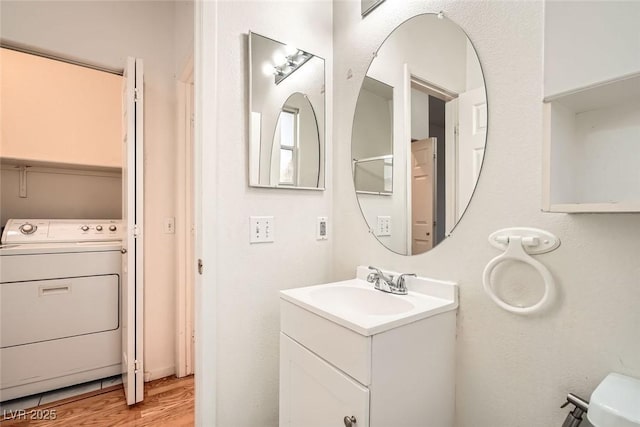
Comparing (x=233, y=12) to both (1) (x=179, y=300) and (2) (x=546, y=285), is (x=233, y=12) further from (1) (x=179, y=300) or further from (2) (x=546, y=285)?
(1) (x=179, y=300)

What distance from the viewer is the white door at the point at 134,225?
1713 millimetres

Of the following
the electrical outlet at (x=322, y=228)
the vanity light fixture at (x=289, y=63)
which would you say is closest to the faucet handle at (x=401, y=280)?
the electrical outlet at (x=322, y=228)

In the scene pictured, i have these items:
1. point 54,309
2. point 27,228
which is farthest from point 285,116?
point 27,228

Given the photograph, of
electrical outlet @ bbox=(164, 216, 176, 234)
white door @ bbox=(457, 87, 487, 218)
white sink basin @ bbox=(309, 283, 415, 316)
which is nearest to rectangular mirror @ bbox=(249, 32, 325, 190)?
white sink basin @ bbox=(309, 283, 415, 316)

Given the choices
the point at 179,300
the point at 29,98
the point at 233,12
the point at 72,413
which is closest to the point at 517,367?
the point at 233,12

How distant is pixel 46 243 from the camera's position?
209 centimetres

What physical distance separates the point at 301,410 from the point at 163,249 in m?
1.55

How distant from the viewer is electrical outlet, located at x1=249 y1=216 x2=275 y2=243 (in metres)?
1.35

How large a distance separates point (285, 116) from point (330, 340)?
1.02 metres

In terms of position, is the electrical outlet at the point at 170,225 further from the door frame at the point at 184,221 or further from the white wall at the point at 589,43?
the white wall at the point at 589,43

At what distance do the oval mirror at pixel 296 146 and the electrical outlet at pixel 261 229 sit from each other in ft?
0.62

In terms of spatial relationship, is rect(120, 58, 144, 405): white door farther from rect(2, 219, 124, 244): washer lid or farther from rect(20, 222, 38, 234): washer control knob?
rect(20, 222, 38, 234): washer control knob

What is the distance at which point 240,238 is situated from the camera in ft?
4.32

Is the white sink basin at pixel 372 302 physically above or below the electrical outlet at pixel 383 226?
below
